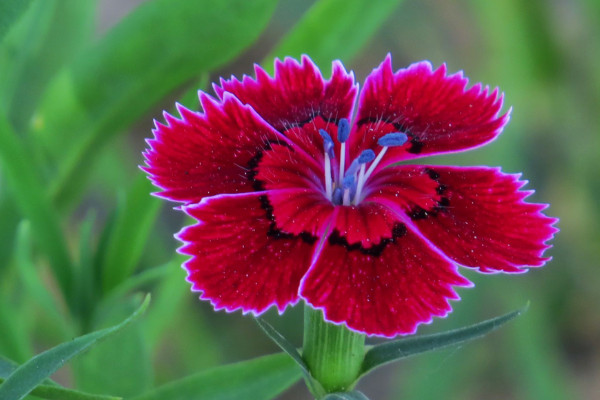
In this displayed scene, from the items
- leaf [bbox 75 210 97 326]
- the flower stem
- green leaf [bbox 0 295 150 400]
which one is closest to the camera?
green leaf [bbox 0 295 150 400]

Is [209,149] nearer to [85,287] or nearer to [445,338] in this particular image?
[445,338]

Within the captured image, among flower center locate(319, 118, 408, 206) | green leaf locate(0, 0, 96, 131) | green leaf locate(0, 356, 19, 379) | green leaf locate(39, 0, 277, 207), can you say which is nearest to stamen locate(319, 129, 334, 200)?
flower center locate(319, 118, 408, 206)

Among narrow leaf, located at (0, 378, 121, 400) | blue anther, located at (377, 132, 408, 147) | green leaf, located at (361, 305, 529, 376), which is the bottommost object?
green leaf, located at (361, 305, 529, 376)

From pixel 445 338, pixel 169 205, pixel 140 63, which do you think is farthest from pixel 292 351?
pixel 169 205

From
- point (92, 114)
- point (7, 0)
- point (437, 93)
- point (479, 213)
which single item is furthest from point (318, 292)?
point (92, 114)

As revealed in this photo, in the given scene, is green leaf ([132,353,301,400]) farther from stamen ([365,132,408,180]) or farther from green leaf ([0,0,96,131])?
green leaf ([0,0,96,131])

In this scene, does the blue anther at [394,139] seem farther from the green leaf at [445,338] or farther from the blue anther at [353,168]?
the green leaf at [445,338]
